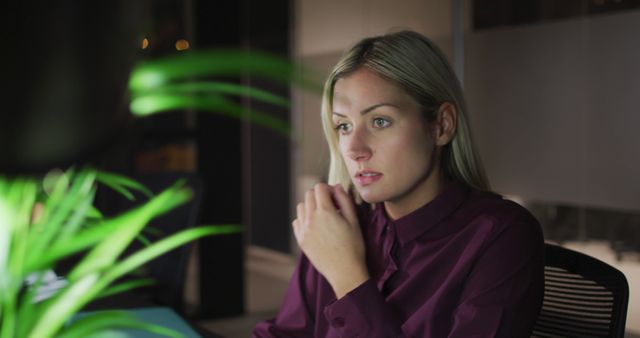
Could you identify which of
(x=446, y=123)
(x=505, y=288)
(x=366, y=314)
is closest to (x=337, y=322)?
(x=366, y=314)

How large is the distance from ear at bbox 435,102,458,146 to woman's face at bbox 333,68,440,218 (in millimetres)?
30

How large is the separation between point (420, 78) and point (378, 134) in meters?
0.14

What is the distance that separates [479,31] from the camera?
13.2 ft

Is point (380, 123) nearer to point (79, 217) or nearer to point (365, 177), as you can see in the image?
point (365, 177)

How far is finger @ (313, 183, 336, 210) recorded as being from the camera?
5.44 ft

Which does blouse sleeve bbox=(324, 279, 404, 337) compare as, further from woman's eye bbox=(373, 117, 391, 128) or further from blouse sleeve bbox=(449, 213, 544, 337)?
woman's eye bbox=(373, 117, 391, 128)

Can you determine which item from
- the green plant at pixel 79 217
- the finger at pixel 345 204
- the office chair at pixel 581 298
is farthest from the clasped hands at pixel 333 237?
the green plant at pixel 79 217

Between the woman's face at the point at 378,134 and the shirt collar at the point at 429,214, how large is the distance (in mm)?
51

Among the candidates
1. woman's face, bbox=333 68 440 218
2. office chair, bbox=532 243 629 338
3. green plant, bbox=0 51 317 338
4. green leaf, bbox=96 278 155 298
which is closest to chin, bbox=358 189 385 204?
woman's face, bbox=333 68 440 218

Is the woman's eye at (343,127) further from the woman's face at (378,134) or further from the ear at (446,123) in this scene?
the ear at (446,123)

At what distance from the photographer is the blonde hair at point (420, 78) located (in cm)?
160

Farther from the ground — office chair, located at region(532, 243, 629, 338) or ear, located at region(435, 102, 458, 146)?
ear, located at region(435, 102, 458, 146)

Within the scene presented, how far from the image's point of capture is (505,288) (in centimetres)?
146

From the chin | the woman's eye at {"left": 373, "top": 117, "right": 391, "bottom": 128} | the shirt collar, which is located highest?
the woman's eye at {"left": 373, "top": 117, "right": 391, "bottom": 128}
